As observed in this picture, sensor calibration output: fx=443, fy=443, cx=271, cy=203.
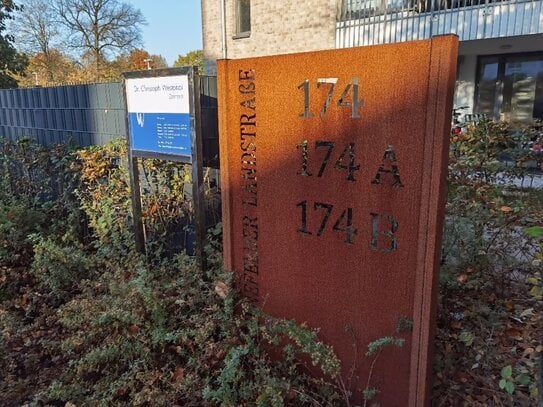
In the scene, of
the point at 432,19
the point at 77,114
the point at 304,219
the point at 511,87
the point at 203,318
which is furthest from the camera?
the point at 511,87

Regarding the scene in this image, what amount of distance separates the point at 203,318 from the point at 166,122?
153 cm

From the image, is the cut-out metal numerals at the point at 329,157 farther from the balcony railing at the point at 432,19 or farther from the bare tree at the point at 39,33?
the bare tree at the point at 39,33

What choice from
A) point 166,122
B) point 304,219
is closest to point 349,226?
point 304,219

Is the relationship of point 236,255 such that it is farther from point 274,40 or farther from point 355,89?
point 274,40

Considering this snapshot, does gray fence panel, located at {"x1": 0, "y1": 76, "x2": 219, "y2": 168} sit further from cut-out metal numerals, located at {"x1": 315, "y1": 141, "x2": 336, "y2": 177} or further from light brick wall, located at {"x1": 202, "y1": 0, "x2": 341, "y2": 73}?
light brick wall, located at {"x1": 202, "y1": 0, "x2": 341, "y2": 73}

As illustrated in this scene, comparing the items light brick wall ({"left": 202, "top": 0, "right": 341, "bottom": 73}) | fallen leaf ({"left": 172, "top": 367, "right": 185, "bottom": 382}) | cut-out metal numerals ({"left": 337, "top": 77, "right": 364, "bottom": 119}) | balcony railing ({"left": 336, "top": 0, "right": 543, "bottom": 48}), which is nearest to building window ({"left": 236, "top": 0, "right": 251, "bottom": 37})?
light brick wall ({"left": 202, "top": 0, "right": 341, "bottom": 73})

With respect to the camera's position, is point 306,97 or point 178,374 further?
point 178,374

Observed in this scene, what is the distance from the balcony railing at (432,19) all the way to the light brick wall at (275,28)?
462 mm

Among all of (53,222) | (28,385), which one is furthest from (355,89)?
(53,222)

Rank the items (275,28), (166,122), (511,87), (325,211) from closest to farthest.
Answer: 1. (325,211)
2. (166,122)
3. (511,87)
4. (275,28)

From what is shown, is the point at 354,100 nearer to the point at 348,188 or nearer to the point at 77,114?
the point at 348,188

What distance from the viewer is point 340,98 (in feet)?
7.02

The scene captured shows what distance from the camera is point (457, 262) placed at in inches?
124

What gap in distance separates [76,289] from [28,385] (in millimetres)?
1166
